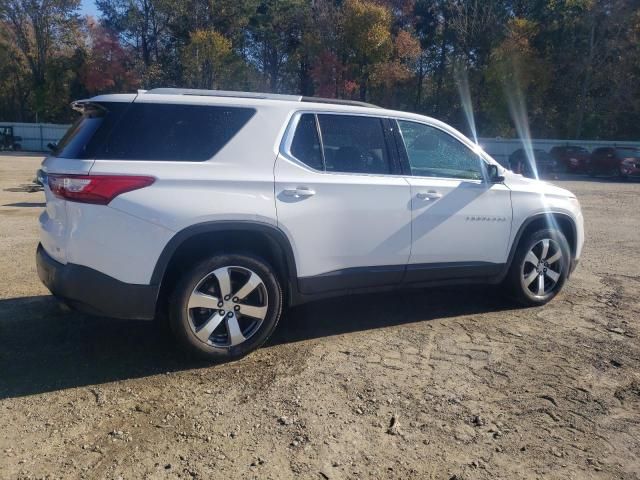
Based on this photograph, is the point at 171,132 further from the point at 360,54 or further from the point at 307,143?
the point at 360,54

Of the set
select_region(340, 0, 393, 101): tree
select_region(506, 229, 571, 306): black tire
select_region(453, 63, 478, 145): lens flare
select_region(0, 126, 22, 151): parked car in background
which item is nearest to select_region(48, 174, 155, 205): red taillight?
select_region(506, 229, 571, 306): black tire

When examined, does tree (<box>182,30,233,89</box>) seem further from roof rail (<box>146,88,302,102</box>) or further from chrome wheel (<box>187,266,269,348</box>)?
chrome wheel (<box>187,266,269,348</box>)

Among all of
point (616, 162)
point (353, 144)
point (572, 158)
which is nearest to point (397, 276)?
point (353, 144)

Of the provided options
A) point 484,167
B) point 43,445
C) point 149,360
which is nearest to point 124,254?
point 149,360

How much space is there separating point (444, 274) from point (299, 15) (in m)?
46.4

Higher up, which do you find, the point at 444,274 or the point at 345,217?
the point at 345,217

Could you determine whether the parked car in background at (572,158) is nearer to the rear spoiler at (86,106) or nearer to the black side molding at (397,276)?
the black side molding at (397,276)

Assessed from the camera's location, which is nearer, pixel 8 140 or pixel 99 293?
pixel 99 293

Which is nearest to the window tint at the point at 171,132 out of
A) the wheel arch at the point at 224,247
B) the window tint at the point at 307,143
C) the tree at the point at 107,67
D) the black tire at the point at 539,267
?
the window tint at the point at 307,143

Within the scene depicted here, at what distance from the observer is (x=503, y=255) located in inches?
207

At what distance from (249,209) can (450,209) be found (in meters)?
1.87

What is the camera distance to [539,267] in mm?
5508

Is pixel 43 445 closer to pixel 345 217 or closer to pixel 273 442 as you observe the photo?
pixel 273 442

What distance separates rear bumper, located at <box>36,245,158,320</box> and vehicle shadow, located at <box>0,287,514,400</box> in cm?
47
